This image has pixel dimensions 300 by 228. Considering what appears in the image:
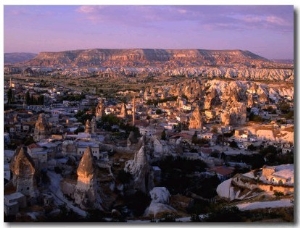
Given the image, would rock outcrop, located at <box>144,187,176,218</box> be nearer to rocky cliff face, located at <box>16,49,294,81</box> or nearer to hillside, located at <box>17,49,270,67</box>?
hillside, located at <box>17,49,270,67</box>

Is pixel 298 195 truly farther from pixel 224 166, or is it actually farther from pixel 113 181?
pixel 224 166

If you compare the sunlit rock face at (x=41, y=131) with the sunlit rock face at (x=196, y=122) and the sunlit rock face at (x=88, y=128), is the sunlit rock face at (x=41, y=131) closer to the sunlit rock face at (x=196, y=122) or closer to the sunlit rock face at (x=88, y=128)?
the sunlit rock face at (x=88, y=128)

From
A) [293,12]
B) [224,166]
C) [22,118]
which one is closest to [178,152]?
[224,166]

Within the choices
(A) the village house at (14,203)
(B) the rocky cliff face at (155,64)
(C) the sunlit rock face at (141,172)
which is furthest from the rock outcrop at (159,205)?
(B) the rocky cliff face at (155,64)

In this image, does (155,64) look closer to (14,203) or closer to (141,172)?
(141,172)

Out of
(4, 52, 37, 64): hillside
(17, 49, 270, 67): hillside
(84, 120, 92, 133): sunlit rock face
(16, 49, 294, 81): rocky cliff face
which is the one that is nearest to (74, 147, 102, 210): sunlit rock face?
(4, 52, 37, 64): hillside

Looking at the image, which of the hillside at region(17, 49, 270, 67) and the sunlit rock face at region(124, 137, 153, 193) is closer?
the sunlit rock face at region(124, 137, 153, 193)

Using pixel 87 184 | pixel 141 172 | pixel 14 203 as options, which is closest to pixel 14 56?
pixel 87 184
